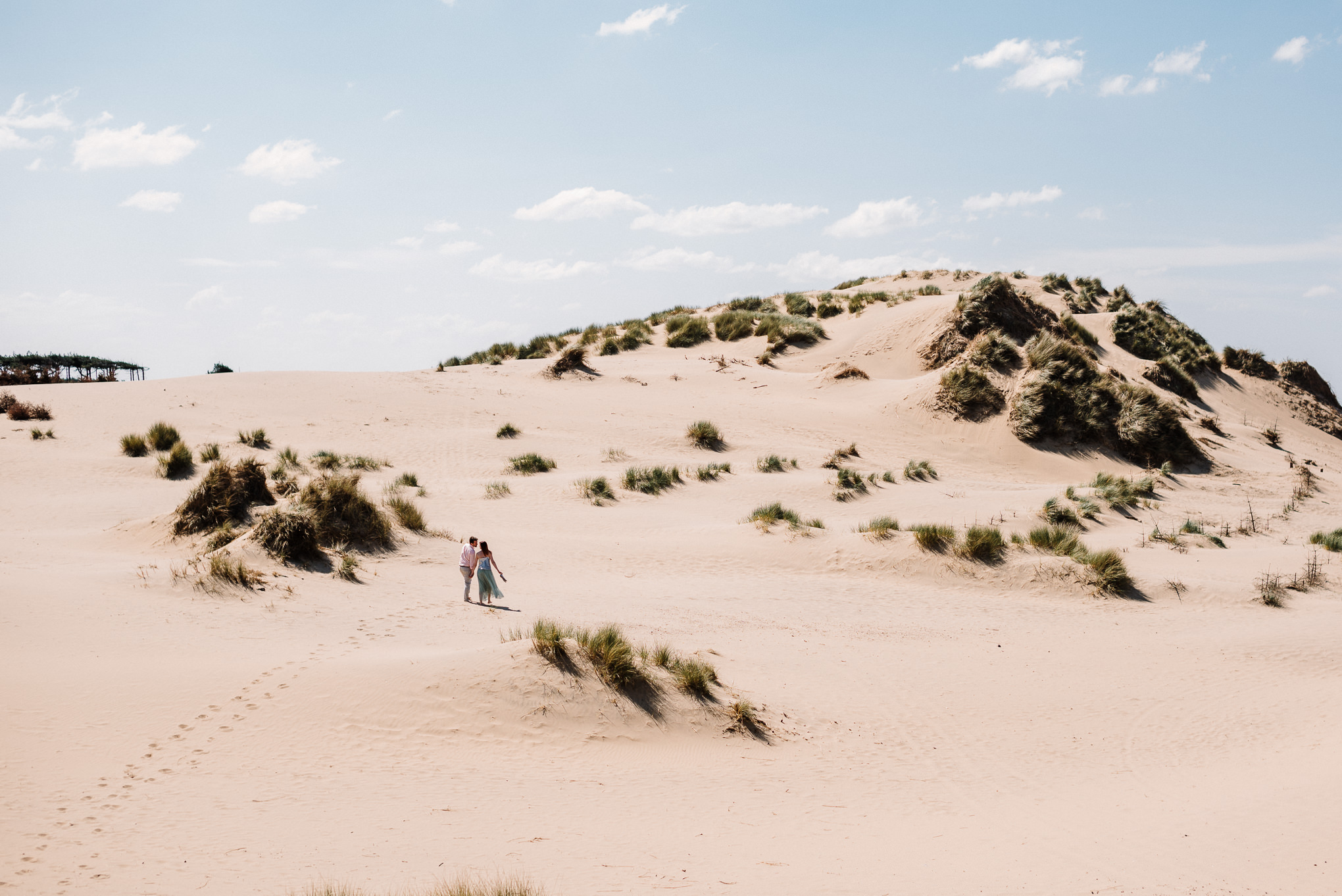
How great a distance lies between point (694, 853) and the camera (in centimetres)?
486

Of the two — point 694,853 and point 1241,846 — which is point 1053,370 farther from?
point 694,853

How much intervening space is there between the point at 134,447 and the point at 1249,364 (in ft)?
118

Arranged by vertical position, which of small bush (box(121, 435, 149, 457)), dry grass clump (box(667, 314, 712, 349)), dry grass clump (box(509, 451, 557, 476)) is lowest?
dry grass clump (box(509, 451, 557, 476))

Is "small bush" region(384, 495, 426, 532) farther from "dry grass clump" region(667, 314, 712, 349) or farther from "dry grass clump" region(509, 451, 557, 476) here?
"dry grass clump" region(667, 314, 712, 349)

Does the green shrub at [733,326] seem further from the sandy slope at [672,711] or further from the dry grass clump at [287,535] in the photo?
the dry grass clump at [287,535]

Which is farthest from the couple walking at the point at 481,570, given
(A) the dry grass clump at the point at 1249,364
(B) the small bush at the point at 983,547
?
(A) the dry grass clump at the point at 1249,364

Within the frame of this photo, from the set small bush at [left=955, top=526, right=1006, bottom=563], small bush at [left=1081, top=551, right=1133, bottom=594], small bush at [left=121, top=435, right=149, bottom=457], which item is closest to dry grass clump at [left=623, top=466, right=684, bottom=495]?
small bush at [left=955, top=526, right=1006, bottom=563]

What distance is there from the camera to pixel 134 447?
17.5 m

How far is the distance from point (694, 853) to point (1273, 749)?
18.4 ft

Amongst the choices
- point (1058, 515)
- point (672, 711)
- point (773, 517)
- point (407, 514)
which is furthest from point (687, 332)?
point (672, 711)

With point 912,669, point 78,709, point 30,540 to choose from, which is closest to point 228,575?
point 78,709

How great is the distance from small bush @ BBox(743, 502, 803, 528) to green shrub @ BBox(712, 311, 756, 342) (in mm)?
17514

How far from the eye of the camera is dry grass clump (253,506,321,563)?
34.8ft

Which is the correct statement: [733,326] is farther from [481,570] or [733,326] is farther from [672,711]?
[672,711]
